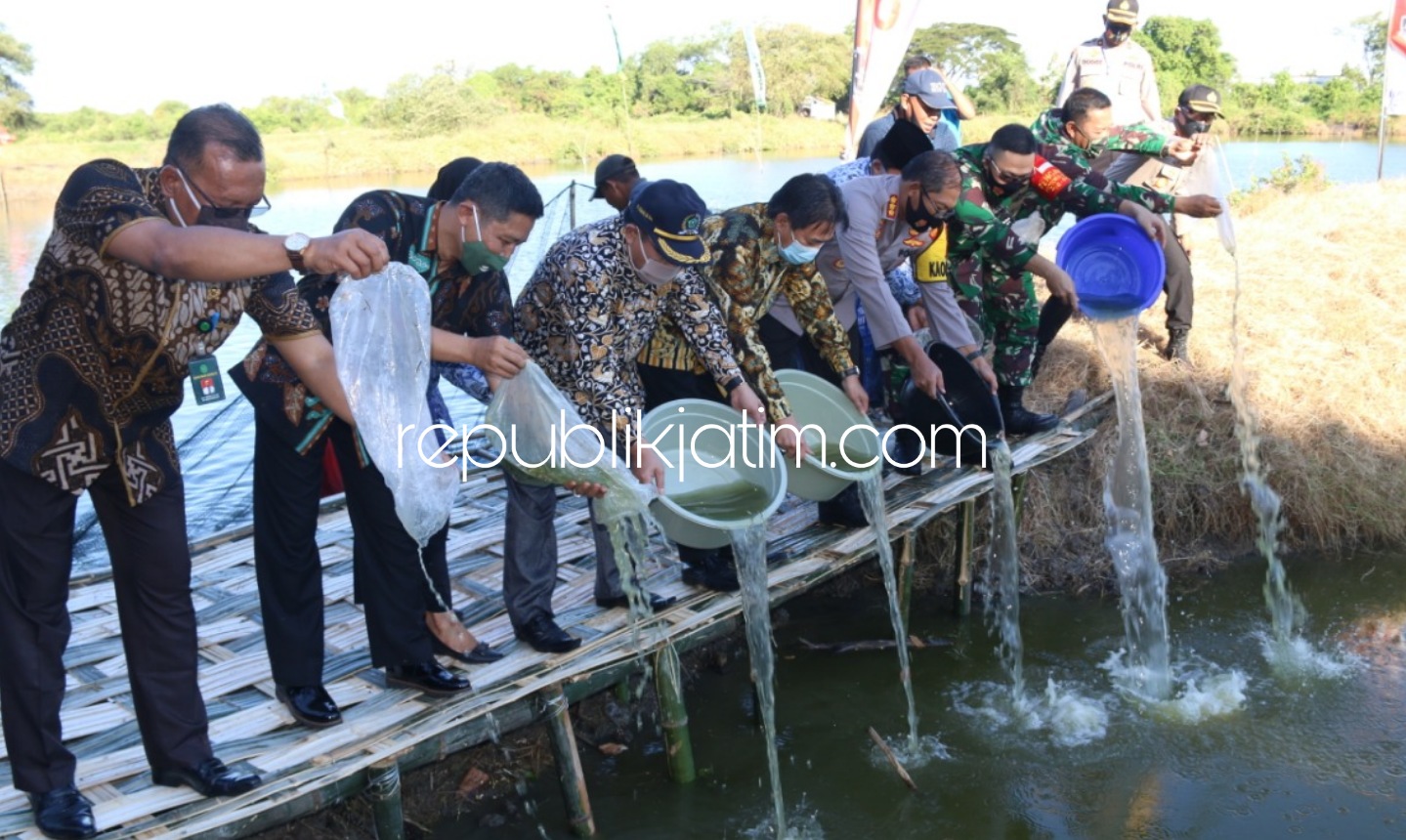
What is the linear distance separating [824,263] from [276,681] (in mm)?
2613

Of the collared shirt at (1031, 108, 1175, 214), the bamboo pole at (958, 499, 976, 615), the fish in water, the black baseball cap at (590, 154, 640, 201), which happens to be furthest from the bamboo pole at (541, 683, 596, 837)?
the collared shirt at (1031, 108, 1175, 214)

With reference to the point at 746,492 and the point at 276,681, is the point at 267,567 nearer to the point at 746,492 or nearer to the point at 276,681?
the point at 276,681

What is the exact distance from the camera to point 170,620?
2.81 metres

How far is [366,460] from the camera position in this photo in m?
3.11

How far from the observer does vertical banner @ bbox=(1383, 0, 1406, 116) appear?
10555mm

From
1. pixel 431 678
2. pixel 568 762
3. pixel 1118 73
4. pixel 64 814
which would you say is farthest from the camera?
pixel 1118 73

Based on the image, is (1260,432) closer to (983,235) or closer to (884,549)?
(983,235)

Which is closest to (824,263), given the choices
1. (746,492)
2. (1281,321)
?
(746,492)

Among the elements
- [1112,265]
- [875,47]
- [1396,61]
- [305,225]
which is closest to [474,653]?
[1112,265]

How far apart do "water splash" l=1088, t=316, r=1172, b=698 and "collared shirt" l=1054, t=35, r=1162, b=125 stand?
2.04m

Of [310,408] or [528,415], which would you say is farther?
[528,415]

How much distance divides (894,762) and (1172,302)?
11.2 feet

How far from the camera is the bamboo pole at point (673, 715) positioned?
387 cm

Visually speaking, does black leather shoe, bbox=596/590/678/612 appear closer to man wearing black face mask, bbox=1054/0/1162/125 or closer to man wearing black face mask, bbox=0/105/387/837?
man wearing black face mask, bbox=0/105/387/837
